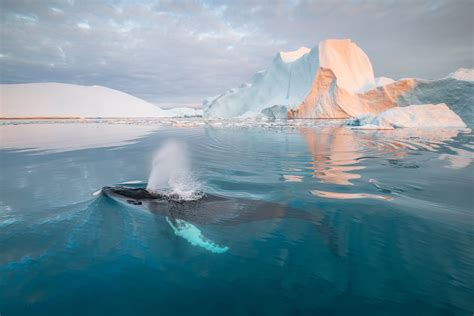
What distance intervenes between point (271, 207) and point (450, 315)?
2505 millimetres

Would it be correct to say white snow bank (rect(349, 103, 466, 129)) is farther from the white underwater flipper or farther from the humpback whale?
the white underwater flipper

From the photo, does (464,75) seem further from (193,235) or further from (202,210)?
(193,235)

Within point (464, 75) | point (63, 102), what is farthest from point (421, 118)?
point (63, 102)

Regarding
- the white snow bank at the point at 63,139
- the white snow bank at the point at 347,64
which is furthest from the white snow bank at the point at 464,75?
the white snow bank at the point at 63,139

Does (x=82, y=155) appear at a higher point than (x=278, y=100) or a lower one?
lower

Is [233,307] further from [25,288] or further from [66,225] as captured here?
[66,225]

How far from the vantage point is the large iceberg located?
218 feet

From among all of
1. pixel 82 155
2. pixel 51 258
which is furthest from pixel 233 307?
pixel 82 155

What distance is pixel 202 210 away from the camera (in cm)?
407

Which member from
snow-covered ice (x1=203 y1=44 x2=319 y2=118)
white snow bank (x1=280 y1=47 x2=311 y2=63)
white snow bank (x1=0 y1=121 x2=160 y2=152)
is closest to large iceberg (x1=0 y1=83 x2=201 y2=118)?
snow-covered ice (x1=203 y1=44 x2=319 y2=118)

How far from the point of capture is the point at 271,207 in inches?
165

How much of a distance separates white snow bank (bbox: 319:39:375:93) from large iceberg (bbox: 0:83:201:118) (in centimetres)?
6331

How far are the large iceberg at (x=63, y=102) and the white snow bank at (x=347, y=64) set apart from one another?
6331cm

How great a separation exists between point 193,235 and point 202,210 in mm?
852
